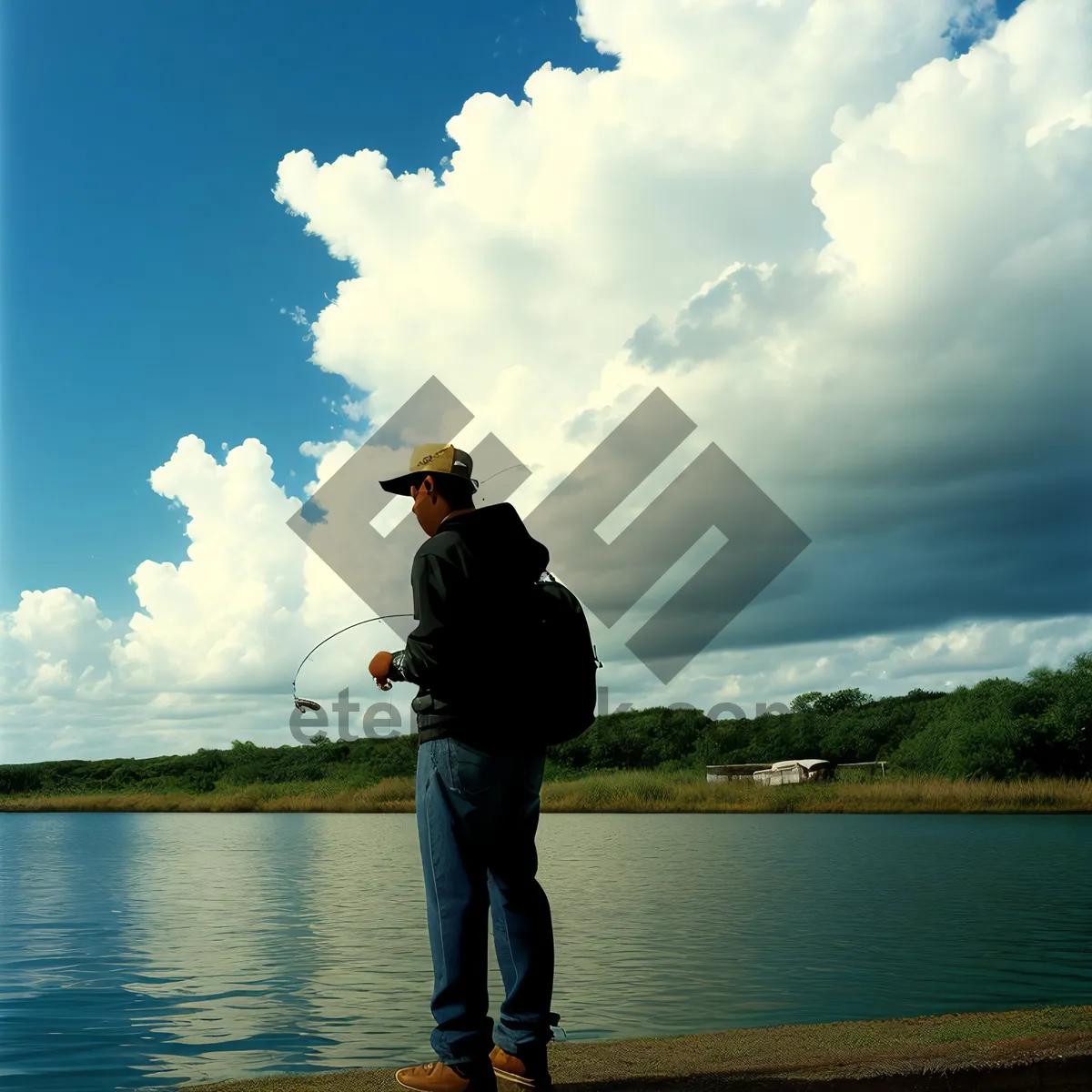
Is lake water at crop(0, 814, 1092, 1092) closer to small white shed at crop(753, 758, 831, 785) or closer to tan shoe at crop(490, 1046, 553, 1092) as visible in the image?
tan shoe at crop(490, 1046, 553, 1092)

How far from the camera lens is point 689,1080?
10.7 feet

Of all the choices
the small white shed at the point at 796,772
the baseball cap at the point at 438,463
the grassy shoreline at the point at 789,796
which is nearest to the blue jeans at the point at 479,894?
the baseball cap at the point at 438,463

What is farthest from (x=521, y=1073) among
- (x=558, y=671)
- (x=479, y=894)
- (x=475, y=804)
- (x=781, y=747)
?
(x=781, y=747)

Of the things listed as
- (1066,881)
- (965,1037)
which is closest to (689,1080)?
(965,1037)

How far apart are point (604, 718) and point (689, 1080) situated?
70434 mm

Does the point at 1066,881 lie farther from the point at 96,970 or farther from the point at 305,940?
the point at 96,970

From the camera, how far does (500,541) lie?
3494 millimetres

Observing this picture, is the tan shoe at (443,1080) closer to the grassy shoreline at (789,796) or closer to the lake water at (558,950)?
the lake water at (558,950)

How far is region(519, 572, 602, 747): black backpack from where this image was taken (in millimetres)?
3426

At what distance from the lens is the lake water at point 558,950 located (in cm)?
636

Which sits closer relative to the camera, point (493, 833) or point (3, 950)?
point (493, 833)

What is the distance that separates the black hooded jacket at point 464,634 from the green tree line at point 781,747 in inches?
1750

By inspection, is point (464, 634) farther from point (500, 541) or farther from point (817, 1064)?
point (817, 1064)

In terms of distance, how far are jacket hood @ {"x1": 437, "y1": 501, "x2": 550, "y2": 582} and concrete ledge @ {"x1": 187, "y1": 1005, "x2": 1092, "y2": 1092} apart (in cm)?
159
